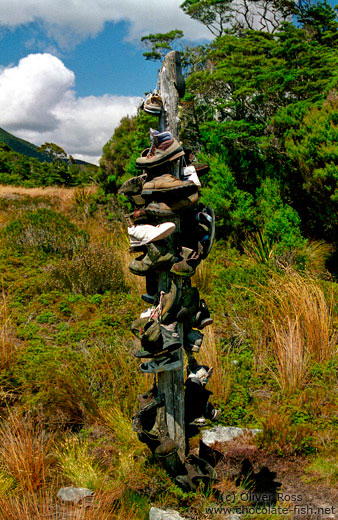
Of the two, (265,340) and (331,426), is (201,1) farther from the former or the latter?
(331,426)

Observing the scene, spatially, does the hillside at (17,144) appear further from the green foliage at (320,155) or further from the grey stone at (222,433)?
the grey stone at (222,433)

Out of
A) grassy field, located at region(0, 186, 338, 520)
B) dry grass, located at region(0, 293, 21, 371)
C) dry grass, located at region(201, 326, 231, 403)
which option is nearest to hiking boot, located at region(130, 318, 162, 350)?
grassy field, located at region(0, 186, 338, 520)

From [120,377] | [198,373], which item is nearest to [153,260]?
[198,373]

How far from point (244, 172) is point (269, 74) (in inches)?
77.2

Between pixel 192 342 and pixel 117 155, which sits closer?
pixel 192 342

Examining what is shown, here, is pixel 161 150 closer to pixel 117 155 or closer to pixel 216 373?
pixel 216 373

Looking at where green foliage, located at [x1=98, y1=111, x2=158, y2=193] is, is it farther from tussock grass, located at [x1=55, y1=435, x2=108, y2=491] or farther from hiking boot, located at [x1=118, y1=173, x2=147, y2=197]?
hiking boot, located at [x1=118, y1=173, x2=147, y2=197]

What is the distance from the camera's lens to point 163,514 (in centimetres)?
228

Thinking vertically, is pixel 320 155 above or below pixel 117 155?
below

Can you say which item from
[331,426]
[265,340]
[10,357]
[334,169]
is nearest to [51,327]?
[10,357]

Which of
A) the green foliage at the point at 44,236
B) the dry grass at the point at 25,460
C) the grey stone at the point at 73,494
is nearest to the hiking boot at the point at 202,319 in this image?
the grey stone at the point at 73,494

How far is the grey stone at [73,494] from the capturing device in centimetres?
241

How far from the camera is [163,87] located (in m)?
2.07

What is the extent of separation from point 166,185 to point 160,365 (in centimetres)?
102
